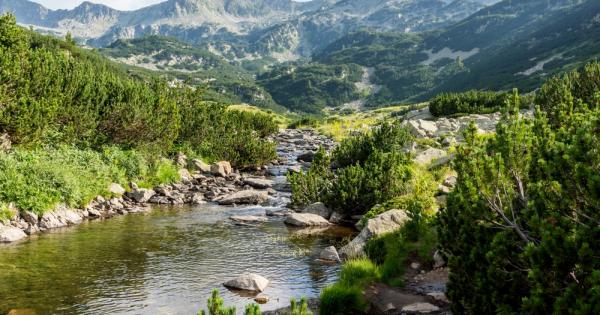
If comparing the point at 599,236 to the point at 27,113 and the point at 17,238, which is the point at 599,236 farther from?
the point at 27,113

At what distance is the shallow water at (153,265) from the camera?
14602 millimetres

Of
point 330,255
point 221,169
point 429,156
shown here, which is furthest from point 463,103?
point 330,255

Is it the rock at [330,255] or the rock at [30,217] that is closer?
the rock at [330,255]

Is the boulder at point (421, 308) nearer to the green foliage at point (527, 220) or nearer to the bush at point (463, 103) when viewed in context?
the green foliage at point (527, 220)

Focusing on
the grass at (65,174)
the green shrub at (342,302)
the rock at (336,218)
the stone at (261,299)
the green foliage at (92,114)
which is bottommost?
the rock at (336,218)

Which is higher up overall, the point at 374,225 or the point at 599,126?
the point at 599,126

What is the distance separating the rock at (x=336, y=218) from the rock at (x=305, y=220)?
0.64 m

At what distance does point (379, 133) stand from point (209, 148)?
17.7 meters

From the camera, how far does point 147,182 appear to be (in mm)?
35312

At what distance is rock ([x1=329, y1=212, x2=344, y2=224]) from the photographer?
1025 inches

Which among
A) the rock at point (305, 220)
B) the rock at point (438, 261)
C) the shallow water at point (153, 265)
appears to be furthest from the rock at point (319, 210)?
the rock at point (438, 261)

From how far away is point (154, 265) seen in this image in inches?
A: 723

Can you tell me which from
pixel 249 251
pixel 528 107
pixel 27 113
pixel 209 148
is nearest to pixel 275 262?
pixel 249 251

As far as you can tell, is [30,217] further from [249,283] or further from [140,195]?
[249,283]
